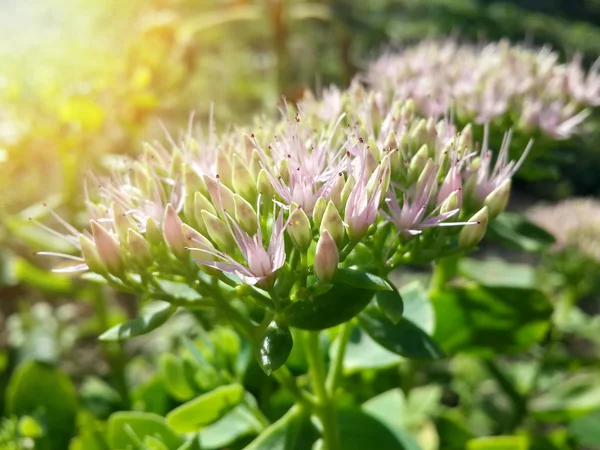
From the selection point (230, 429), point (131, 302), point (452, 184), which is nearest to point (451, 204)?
point (452, 184)

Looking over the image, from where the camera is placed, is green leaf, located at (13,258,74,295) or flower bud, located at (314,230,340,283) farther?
green leaf, located at (13,258,74,295)

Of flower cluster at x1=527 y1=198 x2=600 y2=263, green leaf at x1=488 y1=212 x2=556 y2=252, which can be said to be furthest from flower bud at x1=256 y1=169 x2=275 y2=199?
flower cluster at x1=527 y1=198 x2=600 y2=263

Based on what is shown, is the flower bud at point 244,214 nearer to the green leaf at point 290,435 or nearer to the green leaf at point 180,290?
the green leaf at point 180,290

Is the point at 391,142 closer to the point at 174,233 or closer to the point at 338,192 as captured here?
the point at 338,192

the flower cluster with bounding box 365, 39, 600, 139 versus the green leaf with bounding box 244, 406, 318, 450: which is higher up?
the flower cluster with bounding box 365, 39, 600, 139

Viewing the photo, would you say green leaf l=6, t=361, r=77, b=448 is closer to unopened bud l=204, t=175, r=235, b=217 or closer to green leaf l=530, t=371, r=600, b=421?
unopened bud l=204, t=175, r=235, b=217

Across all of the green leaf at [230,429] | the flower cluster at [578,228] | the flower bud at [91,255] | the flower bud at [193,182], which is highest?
the flower bud at [193,182]

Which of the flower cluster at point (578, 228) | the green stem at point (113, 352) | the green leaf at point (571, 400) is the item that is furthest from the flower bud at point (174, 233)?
the flower cluster at point (578, 228)
